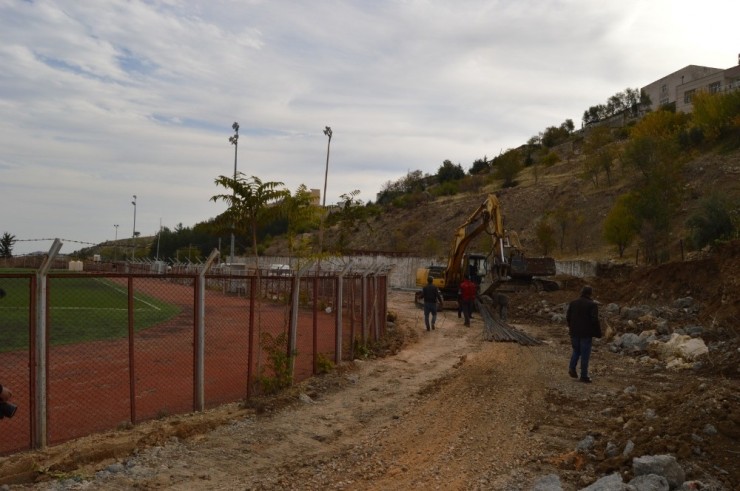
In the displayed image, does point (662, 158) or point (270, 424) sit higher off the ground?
point (662, 158)

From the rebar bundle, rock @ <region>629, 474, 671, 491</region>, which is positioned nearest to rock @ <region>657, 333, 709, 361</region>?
the rebar bundle

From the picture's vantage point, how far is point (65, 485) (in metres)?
6.36

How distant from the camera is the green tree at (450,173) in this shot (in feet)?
365

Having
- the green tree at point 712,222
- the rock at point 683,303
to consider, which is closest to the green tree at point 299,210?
the rock at point 683,303

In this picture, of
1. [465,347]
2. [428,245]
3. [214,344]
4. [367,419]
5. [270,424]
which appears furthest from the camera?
[428,245]

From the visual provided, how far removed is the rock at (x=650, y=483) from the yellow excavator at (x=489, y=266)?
20.3 metres

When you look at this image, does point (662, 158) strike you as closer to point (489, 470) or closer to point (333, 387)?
point (333, 387)

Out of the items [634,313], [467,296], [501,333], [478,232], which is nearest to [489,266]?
[478,232]

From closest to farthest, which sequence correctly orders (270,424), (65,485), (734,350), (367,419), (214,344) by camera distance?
1. (65,485)
2. (270,424)
3. (367,419)
4. (734,350)
5. (214,344)

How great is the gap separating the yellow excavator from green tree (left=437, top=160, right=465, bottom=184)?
79.2m

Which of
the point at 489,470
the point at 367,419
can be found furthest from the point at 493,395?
the point at 489,470

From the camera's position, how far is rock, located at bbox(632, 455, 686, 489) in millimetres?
6426

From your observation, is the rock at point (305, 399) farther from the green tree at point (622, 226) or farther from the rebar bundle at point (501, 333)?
the green tree at point (622, 226)

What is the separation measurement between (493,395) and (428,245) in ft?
181
